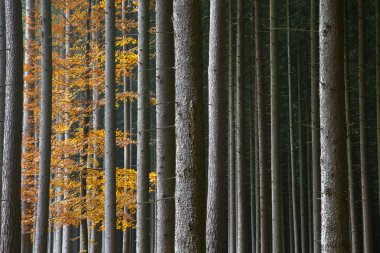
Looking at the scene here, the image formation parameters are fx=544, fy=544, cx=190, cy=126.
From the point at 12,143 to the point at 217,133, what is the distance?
11.6 ft

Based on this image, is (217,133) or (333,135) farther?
(217,133)

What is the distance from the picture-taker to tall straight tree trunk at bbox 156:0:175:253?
28.1 feet

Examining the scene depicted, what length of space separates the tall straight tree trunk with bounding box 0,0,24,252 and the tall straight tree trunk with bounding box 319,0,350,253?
201 inches

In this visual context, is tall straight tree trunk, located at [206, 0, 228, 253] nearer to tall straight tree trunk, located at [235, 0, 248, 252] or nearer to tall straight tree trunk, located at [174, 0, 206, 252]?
tall straight tree trunk, located at [174, 0, 206, 252]

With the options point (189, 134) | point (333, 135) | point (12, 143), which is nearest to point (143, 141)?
point (12, 143)

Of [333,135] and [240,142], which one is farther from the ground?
[333,135]

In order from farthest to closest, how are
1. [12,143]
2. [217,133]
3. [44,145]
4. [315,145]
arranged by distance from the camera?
1. [315,145]
2. [44,145]
3. [217,133]
4. [12,143]

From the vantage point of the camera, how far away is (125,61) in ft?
47.9

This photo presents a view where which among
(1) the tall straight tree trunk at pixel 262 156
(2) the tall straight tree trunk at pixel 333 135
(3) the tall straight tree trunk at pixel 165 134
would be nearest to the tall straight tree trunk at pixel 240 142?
(1) the tall straight tree trunk at pixel 262 156

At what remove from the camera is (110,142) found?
11.9 meters

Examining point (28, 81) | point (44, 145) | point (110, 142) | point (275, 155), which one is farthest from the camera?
point (28, 81)

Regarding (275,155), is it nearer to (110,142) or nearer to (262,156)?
(262,156)

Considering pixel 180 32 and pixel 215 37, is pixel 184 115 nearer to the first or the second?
pixel 180 32

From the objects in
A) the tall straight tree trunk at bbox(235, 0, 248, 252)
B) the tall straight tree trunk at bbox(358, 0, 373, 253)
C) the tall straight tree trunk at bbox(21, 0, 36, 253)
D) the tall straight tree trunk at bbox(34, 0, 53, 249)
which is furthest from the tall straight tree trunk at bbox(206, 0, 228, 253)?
the tall straight tree trunk at bbox(21, 0, 36, 253)
